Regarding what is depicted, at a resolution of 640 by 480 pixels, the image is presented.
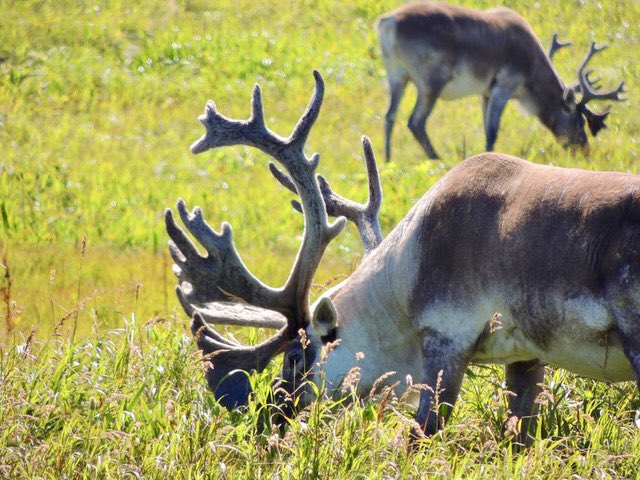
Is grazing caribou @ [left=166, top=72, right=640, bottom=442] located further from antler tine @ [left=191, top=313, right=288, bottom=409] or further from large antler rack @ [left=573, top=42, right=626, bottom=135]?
large antler rack @ [left=573, top=42, right=626, bottom=135]

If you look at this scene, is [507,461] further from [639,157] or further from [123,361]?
[639,157]

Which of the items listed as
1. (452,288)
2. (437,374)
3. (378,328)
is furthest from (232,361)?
(452,288)

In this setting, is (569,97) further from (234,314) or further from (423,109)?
(234,314)

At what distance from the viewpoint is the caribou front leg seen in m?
5.07

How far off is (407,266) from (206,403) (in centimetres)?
118

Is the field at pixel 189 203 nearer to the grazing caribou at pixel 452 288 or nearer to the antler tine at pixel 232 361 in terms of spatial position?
the antler tine at pixel 232 361

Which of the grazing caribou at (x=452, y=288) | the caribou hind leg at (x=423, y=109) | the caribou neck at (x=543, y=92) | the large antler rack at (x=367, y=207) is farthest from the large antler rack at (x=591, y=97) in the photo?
the grazing caribou at (x=452, y=288)

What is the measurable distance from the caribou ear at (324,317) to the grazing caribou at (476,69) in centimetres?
969

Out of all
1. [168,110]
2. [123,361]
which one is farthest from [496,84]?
[123,361]

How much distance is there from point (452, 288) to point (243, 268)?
1.14m

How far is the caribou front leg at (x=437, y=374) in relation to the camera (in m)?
5.07

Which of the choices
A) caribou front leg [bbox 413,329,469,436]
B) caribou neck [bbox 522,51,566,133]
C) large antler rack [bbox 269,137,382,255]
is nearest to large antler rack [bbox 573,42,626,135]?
caribou neck [bbox 522,51,566,133]

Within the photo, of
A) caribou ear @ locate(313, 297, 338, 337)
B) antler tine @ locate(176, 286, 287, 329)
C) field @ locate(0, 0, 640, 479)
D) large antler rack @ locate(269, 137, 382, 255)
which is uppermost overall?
large antler rack @ locate(269, 137, 382, 255)

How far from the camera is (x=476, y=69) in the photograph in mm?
15508
